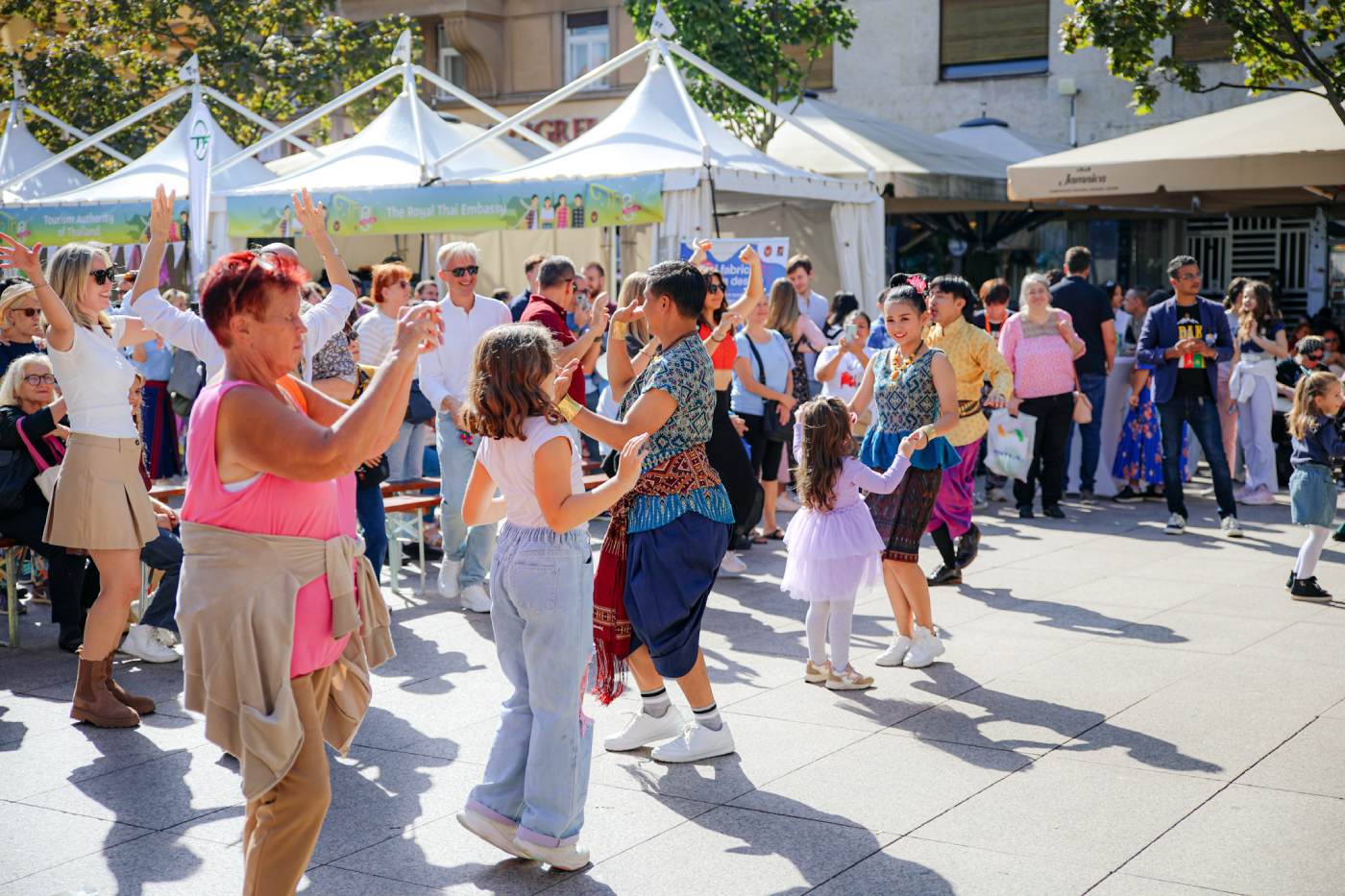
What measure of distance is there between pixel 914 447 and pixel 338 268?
2.69 m

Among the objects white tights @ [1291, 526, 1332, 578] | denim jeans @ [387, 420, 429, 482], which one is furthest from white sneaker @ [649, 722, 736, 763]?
denim jeans @ [387, 420, 429, 482]

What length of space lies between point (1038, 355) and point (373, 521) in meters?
5.87

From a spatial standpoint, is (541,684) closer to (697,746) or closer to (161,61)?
(697,746)

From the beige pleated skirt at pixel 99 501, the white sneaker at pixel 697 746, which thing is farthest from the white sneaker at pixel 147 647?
the white sneaker at pixel 697 746

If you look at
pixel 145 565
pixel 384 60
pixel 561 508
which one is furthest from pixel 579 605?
pixel 384 60

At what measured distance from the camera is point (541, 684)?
4.38m

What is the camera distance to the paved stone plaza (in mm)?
4398

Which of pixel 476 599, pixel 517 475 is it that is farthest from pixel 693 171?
pixel 517 475

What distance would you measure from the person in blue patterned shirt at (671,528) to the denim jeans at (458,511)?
2.92m

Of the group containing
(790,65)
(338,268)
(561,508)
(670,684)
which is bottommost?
(670,684)

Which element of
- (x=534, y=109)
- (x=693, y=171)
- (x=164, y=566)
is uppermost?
(x=534, y=109)

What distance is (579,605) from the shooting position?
4.45 metres

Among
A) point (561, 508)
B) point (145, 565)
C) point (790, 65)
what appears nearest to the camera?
point (561, 508)

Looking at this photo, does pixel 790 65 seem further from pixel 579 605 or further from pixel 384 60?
pixel 579 605
